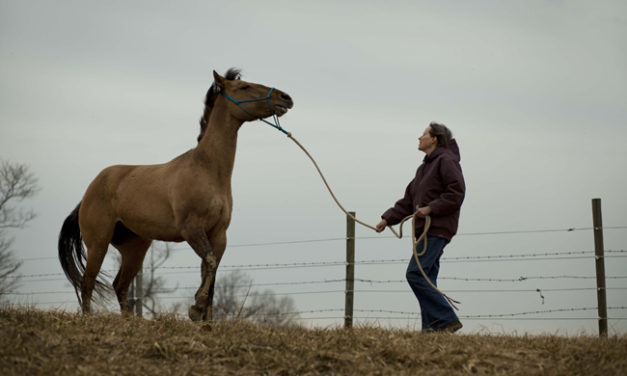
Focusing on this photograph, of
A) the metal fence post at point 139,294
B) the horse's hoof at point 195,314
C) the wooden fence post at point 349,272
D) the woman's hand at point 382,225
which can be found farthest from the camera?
the metal fence post at point 139,294

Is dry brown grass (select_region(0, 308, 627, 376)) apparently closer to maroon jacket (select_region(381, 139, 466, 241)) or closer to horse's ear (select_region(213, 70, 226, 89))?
maroon jacket (select_region(381, 139, 466, 241))

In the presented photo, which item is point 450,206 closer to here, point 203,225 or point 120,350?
point 203,225

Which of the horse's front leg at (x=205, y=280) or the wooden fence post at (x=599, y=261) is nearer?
the horse's front leg at (x=205, y=280)

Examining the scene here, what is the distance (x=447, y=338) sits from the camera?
17.0 ft

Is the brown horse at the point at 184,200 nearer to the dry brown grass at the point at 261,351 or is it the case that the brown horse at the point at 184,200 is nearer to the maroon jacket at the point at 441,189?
the dry brown grass at the point at 261,351

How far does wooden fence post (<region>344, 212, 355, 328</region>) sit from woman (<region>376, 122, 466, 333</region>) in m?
3.40

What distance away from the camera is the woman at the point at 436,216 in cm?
597

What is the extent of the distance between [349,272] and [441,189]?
150 inches

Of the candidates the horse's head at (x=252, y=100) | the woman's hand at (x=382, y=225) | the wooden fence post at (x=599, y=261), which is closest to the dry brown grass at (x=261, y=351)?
the woman's hand at (x=382, y=225)

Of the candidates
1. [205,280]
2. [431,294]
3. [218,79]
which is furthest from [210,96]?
[431,294]

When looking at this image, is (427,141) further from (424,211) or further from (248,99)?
(248,99)

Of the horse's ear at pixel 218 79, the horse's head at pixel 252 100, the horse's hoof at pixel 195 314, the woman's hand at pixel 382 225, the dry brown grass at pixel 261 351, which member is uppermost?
the horse's ear at pixel 218 79

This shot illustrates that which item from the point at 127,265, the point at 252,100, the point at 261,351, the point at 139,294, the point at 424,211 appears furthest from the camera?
the point at 139,294

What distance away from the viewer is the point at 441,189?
6.13 metres
